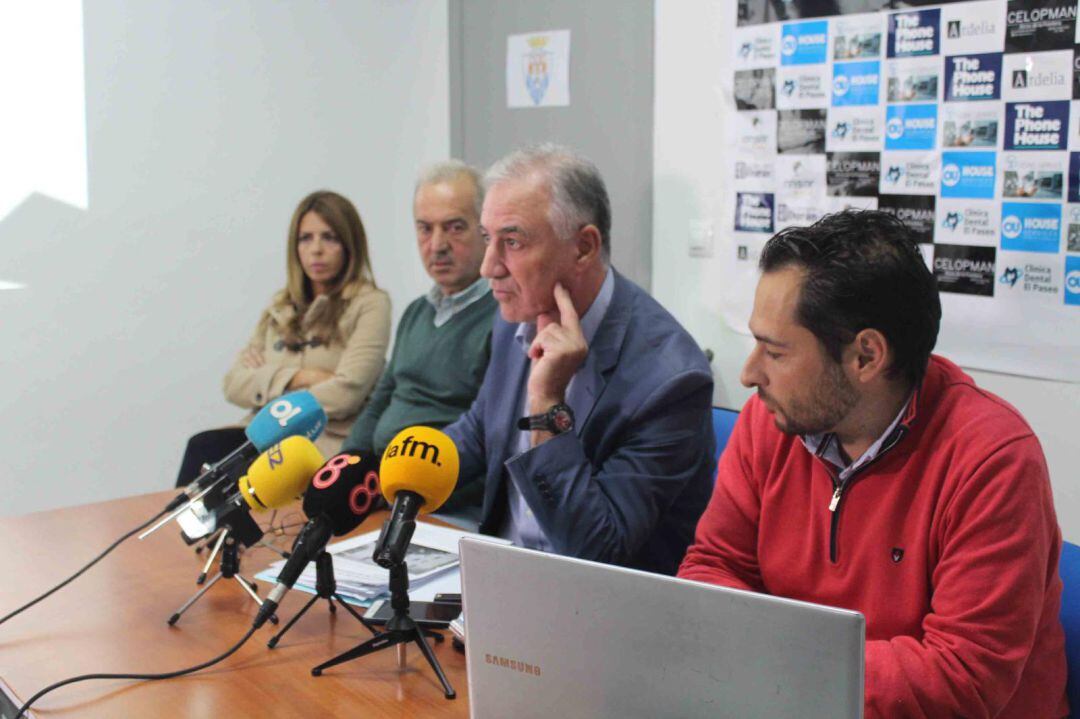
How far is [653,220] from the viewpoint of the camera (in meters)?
3.73

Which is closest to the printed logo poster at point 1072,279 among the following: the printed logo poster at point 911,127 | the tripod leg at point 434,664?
the printed logo poster at point 911,127

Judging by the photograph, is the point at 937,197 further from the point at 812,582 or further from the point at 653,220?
the point at 812,582

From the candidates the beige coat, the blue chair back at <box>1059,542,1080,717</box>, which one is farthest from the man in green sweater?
the blue chair back at <box>1059,542,1080,717</box>

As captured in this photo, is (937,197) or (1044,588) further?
(937,197)

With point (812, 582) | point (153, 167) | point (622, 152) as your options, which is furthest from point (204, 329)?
point (812, 582)

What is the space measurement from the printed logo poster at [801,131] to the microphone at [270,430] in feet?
6.08

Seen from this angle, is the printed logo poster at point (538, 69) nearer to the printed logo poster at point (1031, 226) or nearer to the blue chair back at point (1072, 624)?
the printed logo poster at point (1031, 226)

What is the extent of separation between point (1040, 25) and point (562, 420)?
5.48ft

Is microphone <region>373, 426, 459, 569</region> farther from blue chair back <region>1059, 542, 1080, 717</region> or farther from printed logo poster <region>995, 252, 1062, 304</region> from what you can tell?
printed logo poster <region>995, 252, 1062, 304</region>

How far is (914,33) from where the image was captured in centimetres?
296

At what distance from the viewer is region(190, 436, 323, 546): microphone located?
5.65 ft

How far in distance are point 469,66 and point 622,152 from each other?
1.05m

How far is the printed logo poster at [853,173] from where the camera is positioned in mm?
3092

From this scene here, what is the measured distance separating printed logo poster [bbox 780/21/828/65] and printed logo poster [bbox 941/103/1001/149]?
0.43 meters
